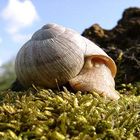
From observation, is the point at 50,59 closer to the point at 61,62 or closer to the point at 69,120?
the point at 61,62

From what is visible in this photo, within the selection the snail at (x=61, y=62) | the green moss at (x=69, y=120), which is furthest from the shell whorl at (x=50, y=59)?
the green moss at (x=69, y=120)

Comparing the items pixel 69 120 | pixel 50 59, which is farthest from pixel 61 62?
pixel 69 120

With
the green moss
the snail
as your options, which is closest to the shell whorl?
the snail

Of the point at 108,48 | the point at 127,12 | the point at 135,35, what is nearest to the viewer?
the point at 108,48

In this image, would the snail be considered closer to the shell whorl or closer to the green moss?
the shell whorl

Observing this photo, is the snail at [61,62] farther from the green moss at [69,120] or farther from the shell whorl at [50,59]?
the green moss at [69,120]

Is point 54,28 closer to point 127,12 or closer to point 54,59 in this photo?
point 54,59

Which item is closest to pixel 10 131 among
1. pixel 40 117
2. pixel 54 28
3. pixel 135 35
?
pixel 40 117
